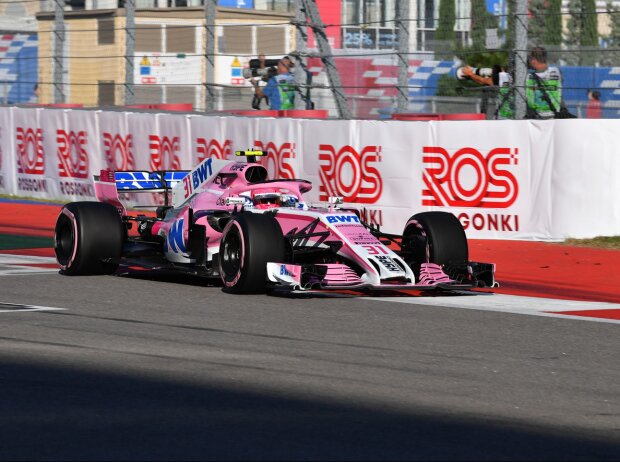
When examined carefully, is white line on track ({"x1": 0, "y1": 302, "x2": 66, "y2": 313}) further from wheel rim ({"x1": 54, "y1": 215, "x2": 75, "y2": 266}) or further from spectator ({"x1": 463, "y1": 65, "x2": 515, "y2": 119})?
spectator ({"x1": 463, "y1": 65, "x2": 515, "y2": 119})

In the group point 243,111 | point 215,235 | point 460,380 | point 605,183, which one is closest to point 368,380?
point 460,380

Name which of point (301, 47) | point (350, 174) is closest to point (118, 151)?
point (301, 47)

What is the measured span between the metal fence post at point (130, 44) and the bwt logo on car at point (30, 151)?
1.86 metres

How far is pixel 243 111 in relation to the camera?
2052cm

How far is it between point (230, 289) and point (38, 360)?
342 cm

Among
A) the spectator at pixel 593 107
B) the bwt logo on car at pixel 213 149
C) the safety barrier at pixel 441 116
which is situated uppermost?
the spectator at pixel 593 107

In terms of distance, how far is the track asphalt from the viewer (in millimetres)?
12703

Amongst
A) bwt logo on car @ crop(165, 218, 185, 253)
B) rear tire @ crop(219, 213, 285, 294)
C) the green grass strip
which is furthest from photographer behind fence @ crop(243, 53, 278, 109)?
rear tire @ crop(219, 213, 285, 294)

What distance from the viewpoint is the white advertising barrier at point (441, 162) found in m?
15.7

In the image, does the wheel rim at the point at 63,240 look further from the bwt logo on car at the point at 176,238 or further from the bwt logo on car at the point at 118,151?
the bwt logo on car at the point at 118,151

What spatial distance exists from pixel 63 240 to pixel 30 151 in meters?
10.7

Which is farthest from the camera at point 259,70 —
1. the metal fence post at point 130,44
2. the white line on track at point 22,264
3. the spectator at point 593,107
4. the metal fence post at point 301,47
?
the white line on track at point 22,264

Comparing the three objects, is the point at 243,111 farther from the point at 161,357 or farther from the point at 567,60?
the point at 161,357

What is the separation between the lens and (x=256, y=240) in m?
10.9
